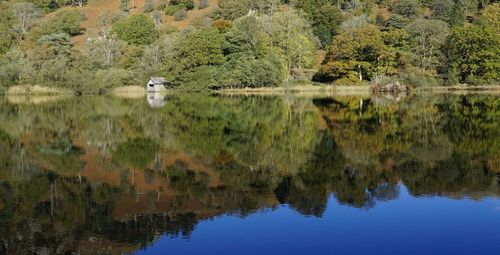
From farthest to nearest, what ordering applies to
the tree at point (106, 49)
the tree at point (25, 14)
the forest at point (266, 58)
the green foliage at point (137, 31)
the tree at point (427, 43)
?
1. the tree at point (25, 14)
2. the green foliage at point (137, 31)
3. the tree at point (106, 49)
4. the tree at point (427, 43)
5. the forest at point (266, 58)

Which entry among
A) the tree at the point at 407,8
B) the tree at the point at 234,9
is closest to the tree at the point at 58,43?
the tree at the point at 234,9

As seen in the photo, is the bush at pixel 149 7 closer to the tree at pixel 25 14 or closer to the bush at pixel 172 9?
the bush at pixel 172 9

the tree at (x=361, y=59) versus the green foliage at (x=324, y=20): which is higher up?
the green foliage at (x=324, y=20)

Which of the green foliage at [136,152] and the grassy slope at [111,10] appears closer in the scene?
the green foliage at [136,152]

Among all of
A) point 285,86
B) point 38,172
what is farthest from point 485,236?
point 285,86

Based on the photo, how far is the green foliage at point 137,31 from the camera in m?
101

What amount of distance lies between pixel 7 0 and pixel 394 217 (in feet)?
481

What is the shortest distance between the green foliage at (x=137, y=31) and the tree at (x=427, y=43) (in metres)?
47.2

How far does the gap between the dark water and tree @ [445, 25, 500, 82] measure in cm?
5364

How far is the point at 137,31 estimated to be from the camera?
10175cm

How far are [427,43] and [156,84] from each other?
39.5m

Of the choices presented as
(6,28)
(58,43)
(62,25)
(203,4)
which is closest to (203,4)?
(203,4)

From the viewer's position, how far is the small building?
76688mm

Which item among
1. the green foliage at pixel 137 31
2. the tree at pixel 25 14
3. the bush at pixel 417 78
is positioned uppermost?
the tree at pixel 25 14
